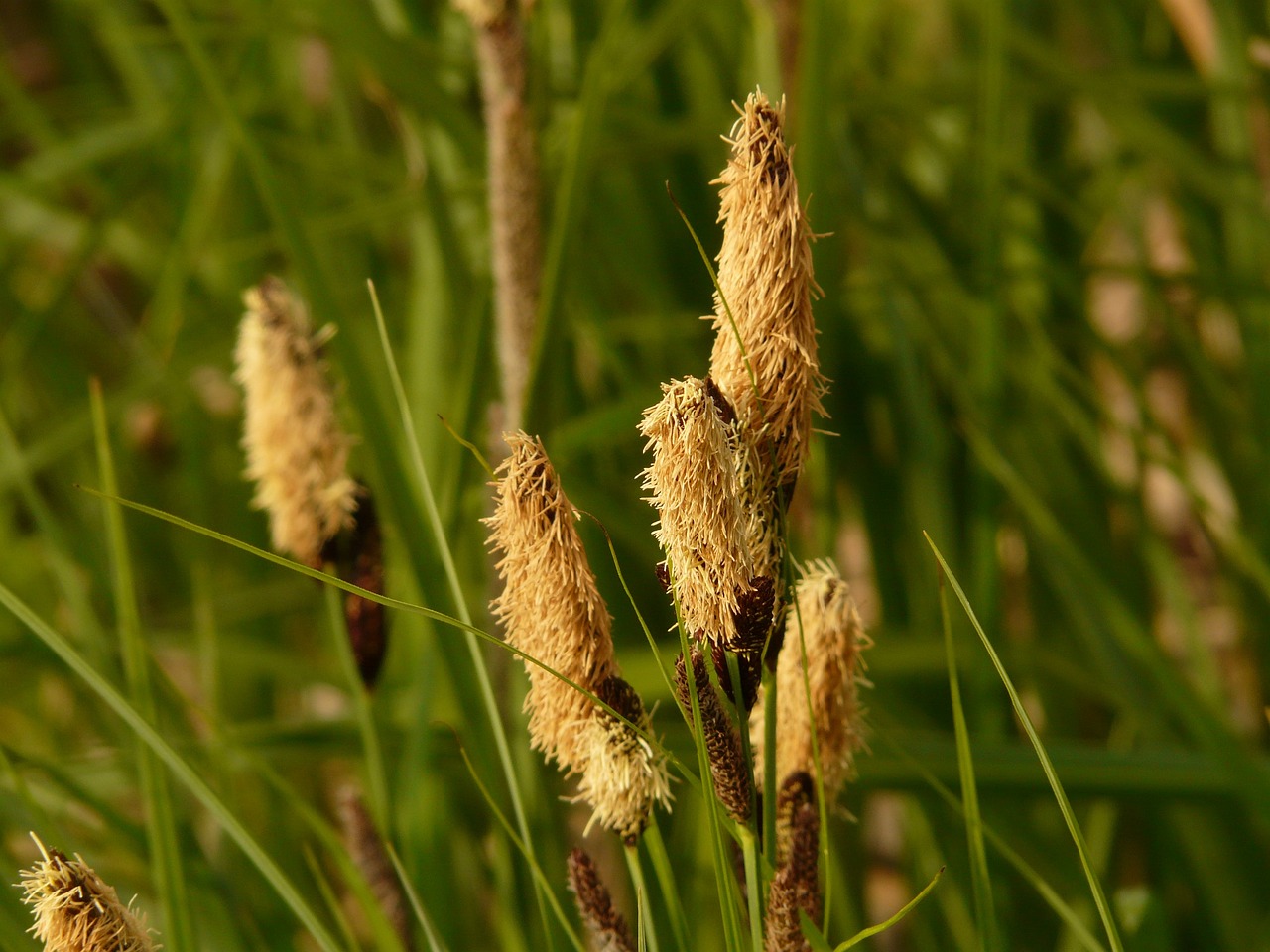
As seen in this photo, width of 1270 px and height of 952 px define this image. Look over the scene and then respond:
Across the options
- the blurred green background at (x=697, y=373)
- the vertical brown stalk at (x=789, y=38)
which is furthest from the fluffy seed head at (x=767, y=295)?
the vertical brown stalk at (x=789, y=38)

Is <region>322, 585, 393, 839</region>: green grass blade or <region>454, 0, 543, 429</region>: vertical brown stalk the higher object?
<region>454, 0, 543, 429</region>: vertical brown stalk

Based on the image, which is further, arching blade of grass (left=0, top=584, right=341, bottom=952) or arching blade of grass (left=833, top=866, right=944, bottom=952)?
arching blade of grass (left=0, top=584, right=341, bottom=952)

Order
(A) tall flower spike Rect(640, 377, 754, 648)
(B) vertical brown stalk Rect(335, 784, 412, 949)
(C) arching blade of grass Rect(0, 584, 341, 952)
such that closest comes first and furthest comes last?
(A) tall flower spike Rect(640, 377, 754, 648) → (C) arching blade of grass Rect(0, 584, 341, 952) → (B) vertical brown stalk Rect(335, 784, 412, 949)

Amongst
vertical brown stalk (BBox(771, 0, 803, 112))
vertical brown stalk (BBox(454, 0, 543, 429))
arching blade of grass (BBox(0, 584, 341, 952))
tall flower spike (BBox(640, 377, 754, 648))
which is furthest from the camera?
vertical brown stalk (BBox(771, 0, 803, 112))

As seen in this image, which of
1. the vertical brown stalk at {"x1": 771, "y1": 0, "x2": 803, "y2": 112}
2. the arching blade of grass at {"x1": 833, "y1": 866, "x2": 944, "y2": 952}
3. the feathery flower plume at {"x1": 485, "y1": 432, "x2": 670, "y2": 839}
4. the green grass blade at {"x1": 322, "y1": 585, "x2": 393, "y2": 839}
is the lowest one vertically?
the arching blade of grass at {"x1": 833, "y1": 866, "x2": 944, "y2": 952}

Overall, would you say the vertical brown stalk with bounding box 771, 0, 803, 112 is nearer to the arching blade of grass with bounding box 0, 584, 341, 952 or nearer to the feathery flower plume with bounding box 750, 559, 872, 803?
the feathery flower plume with bounding box 750, 559, 872, 803

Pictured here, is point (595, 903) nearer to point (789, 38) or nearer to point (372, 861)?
point (372, 861)

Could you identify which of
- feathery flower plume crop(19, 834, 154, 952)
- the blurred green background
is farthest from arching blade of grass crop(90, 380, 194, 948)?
feathery flower plume crop(19, 834, 154, 952)

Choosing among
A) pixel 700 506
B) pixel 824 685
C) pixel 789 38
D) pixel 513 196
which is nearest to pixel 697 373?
pixel 789 38

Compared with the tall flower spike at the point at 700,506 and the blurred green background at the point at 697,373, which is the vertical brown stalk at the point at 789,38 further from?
the tall flower spike at the point at 700,506
